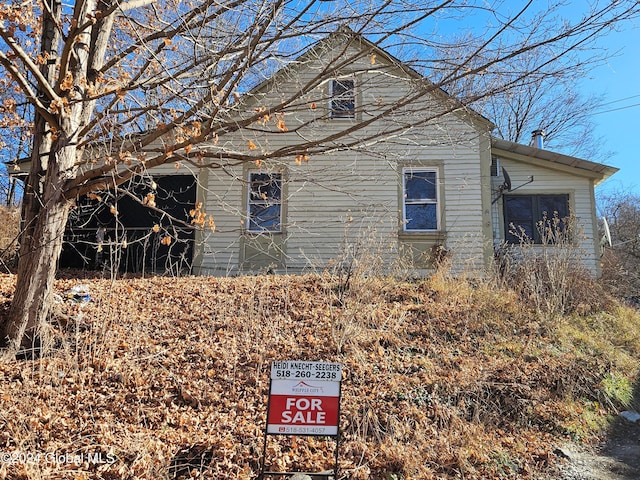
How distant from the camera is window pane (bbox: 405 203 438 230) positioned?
11.2 metres

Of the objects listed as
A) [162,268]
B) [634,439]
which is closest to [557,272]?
[634,439]

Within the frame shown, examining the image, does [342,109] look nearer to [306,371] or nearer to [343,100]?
[343,100]

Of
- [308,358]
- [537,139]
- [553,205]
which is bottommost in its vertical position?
[308,358]

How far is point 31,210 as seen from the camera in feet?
18.4

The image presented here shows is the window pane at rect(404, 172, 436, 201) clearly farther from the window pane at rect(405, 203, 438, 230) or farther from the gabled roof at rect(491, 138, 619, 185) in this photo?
the gabled roof at rect(491, 138, 619, 185)

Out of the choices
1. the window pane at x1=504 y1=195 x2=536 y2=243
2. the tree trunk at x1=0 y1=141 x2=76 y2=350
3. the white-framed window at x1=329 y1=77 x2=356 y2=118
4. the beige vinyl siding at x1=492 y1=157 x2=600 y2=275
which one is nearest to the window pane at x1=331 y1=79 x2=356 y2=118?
the white-framed window at x1=329 y1=77 x2=356 y2=118

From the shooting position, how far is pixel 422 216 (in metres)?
11.3

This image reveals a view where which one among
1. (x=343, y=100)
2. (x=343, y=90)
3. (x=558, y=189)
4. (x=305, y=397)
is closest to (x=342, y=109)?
(x=343, y=100)

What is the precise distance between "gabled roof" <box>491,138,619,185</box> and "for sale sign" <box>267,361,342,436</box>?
404 inches

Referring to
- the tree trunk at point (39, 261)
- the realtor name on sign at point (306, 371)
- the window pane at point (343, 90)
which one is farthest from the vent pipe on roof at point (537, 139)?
the tree trunk at point (39, 261)

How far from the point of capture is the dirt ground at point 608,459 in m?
4.32

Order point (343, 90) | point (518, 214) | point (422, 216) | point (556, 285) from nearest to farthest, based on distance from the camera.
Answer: point (343, 90)
point (556, 285)
point (422, 216)
point (518, 214)

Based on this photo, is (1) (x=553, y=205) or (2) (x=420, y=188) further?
(1) (x=553, y=205)

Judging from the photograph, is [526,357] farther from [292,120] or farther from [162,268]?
[162,268]
